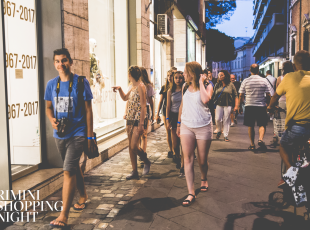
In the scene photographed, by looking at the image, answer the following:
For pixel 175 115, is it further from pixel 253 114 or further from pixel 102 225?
pixel 102 225

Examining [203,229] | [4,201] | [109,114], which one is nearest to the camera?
[203,229]

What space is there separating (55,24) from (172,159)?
3.46m

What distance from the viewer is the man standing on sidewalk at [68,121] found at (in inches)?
144

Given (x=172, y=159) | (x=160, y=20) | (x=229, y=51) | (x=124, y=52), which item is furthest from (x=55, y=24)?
(x=229, y=51)

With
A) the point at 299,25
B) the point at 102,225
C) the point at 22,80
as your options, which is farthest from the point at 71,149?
the point at 299,25

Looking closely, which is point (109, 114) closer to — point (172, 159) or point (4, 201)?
point (172, 159)

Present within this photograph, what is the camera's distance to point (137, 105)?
539 centimetres

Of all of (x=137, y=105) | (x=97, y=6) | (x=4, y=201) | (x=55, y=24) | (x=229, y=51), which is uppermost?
(x=229, y=51)

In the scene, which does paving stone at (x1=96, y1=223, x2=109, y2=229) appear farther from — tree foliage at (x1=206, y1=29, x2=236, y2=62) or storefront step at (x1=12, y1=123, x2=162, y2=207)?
tree foliage at (x1=206, y1=29, x2=236, y2=62)

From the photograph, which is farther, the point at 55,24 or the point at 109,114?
the point at 109,114

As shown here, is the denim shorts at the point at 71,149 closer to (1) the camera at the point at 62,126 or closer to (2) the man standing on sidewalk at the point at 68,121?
(2) the man standing on sidewalk at the point at 68,121

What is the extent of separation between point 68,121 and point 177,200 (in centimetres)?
183

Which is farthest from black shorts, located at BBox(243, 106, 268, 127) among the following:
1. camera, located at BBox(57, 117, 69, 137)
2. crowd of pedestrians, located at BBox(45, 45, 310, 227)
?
camera, located at BBox(57, 117, 69, 137)

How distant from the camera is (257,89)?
25.4ft
